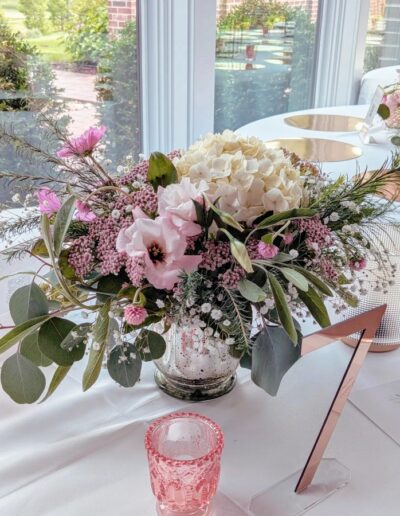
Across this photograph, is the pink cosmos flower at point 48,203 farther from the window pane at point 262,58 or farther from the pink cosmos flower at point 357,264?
the window pane at point 262,58

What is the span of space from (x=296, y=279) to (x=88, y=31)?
1.59 metres

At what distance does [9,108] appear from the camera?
5.74ft

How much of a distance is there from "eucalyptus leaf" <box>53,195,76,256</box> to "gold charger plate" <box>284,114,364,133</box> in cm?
157

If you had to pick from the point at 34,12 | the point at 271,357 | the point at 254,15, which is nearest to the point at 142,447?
the point at 271,357

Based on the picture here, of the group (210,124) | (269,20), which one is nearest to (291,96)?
(269,20)

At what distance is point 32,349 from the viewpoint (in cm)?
61

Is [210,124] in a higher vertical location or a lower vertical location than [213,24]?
lower

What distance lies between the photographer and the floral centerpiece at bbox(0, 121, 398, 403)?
1.92 ft

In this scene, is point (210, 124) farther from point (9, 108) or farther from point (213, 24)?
point (9, 108)

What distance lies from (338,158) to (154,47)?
772 millimetres

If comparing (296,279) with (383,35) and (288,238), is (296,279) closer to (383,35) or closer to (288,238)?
(288,238)

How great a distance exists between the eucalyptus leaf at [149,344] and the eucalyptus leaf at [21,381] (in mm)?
109

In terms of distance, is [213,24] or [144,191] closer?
[144,191]

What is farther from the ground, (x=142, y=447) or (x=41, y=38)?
(x=41, y=38)
